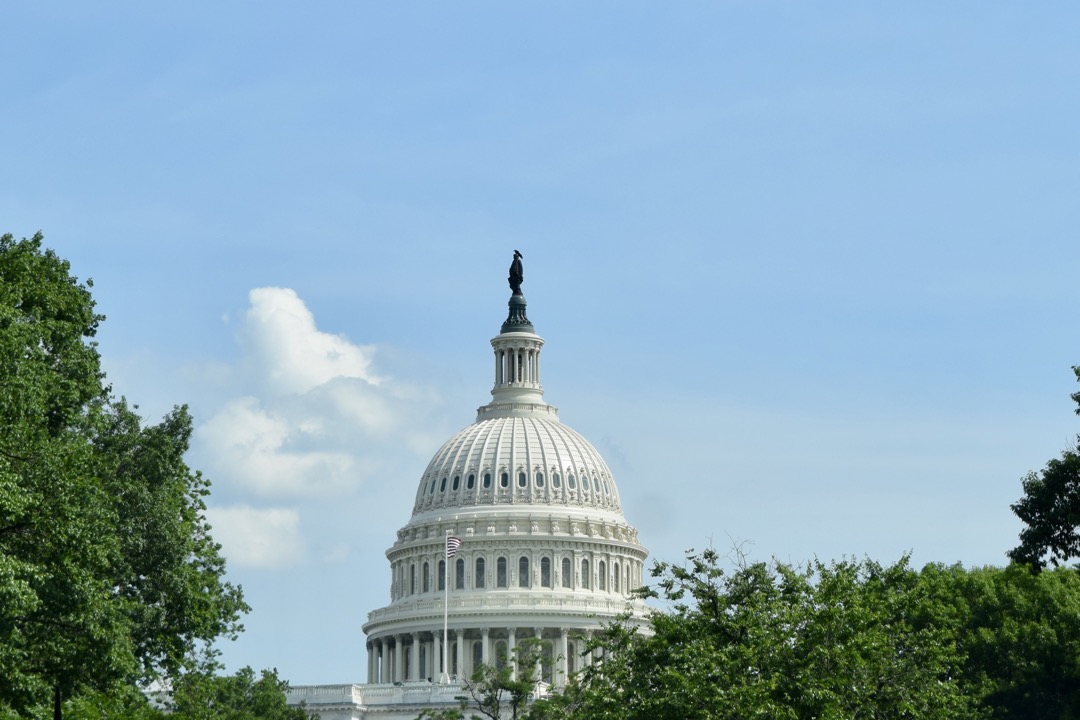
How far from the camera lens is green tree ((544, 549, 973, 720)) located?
181 feet

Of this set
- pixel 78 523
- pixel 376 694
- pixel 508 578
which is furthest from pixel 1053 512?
pixel 508 578

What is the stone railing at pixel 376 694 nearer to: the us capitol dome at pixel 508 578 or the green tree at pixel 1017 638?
the us capitol dome at pixel 508 578

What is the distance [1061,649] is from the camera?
9850cm

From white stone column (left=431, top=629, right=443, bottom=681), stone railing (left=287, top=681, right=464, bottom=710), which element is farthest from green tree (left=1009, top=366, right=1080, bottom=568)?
white stone column (left=431, top=629, right=443, bottom=681)

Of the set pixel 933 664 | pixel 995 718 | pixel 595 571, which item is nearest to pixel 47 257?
pixel 933 664

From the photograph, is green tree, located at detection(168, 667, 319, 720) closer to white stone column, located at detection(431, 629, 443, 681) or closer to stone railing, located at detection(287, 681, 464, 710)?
stone railing, located at detection(287, 681, 464, 710)

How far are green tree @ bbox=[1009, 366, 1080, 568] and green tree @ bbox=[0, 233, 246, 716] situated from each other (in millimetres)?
27416

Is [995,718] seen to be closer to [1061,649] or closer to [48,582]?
[1061,649]

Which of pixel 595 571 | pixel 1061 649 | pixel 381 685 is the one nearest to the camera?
pixel 1061 649

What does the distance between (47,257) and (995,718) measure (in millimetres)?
53346

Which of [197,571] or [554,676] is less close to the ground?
[554,676]

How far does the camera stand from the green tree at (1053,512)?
68375 mm

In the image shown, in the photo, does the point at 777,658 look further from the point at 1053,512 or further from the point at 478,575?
the point at 478,575

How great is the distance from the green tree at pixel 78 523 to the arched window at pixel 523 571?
120072 mm
